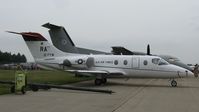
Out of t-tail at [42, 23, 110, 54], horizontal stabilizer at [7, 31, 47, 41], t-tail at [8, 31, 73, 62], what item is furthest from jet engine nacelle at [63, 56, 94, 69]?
t-tail at [42, 23, 110, 54]

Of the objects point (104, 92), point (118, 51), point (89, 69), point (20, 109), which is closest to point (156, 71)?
point (89, 69)

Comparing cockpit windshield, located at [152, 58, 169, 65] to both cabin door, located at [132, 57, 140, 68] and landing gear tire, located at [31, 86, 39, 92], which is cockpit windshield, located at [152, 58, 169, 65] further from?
landing gear tire, located at [31, 86, 39, 92]

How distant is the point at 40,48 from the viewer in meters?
27.5

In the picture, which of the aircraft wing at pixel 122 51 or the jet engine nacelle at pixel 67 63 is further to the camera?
the aircraft wing at pixel 122 51

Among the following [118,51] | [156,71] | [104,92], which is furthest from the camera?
[118,51]

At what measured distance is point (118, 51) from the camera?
4847 centimetres

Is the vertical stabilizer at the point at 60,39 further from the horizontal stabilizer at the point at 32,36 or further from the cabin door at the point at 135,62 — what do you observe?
the cabin door at the point at 135,62

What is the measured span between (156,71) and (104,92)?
8596 millimetres

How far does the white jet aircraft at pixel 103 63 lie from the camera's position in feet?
79.4

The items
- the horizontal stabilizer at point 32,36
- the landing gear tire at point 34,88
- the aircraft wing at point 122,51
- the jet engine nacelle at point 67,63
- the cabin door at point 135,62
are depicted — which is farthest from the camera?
the aircraft wing at point 122,51

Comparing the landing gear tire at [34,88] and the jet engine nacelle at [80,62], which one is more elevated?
the jet engine nacelle at [80,62]

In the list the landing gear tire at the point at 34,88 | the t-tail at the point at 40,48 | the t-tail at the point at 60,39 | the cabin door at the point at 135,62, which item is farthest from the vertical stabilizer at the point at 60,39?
the landing gear tire at the point at 34,88

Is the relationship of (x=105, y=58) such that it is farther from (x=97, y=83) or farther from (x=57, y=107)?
(x=57, y=107)

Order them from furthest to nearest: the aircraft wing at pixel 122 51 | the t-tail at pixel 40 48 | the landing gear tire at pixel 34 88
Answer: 1. the aircraft wing at pixel 122 51
2. the t-tail at pixel 40 48
3. the landing gear tire at pixel 34 88
